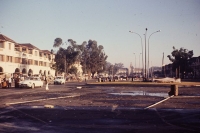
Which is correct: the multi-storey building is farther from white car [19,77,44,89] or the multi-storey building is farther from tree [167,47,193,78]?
tree [167,47,193,78]

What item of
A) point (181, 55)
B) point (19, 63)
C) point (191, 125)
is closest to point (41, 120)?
point (191, 125)

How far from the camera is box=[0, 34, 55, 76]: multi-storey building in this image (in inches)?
2232

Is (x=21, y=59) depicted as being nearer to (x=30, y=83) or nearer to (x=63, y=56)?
(x=63, y=56)

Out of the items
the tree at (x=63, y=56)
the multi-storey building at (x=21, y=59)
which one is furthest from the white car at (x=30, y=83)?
the tree at (x=63, y=56)

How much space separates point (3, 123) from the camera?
862 centimetres

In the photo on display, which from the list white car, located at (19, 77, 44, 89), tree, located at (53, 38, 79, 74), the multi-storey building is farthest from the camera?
tree, located at (53, 38, 79, 74)

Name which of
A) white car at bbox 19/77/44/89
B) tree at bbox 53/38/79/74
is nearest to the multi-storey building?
tree at bbox 53/38/79/74

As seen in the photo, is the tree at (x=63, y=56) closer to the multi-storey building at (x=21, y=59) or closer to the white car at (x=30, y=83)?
A: the multi-storey building at (x=21, y=59)

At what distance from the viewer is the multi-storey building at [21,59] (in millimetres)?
56691

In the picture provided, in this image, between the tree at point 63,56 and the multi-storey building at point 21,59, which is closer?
the multi-storey building at point 21,59

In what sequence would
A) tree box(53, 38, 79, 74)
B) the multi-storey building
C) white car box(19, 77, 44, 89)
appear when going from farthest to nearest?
tree box(53, 38, 79, 74), the multi-storey building, white car box(19, 77, 44, 89)

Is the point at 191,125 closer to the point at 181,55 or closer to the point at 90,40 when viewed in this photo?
the point at 181,55

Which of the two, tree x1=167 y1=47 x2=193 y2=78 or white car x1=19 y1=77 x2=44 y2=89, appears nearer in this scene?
white car x1=19 y1=77 x2=44 y2=89

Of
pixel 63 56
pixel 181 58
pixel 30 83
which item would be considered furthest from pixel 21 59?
pixel 181 58
